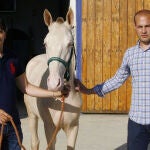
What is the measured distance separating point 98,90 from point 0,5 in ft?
28.3

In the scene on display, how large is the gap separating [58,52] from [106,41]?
13.8ft

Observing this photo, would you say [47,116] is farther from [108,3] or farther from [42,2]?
[42,2]

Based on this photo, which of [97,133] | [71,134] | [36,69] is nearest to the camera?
[71,134]

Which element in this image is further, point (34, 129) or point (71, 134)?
point (34, 129)

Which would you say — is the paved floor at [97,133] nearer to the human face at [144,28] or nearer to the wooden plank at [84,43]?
the wooden plank at [84,43]

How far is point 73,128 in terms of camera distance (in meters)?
3.74

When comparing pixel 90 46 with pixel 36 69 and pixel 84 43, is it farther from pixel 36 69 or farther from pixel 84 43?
pixel 36 69

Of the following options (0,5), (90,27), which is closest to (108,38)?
(90,27)

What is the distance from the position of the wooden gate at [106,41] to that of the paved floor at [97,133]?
28 centimetres

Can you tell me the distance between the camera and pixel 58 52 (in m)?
3.14

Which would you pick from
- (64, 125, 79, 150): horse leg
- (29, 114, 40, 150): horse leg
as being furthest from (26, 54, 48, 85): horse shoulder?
(64, 125, 79, 150): horse leg

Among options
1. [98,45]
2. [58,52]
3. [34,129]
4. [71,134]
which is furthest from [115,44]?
[58,52]

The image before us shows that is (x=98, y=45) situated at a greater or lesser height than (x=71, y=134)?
greater

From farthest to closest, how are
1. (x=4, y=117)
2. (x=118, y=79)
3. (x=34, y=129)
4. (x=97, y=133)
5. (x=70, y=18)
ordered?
(x=97, y=133) < (x=34, y=129) < (x=70, y=18) < (x=118, y=79) < (x=4, y=117)
